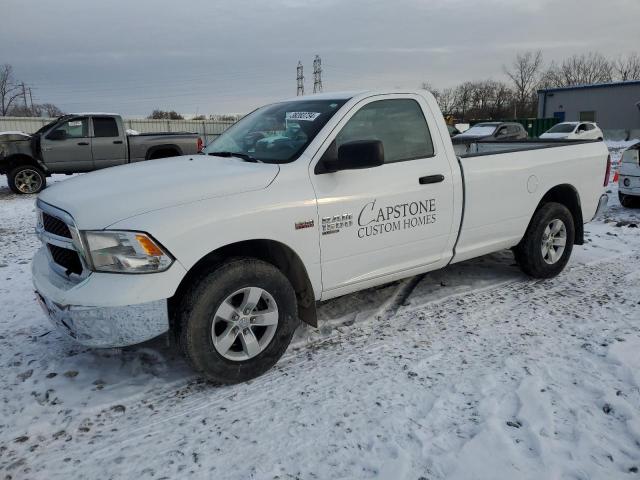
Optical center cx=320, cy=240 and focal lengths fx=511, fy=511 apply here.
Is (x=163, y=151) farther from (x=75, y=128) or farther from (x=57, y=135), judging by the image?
(x=57, y=135)

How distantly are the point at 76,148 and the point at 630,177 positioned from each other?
1207 centimetres

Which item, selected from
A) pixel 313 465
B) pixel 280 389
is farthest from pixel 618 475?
pixel 280 389

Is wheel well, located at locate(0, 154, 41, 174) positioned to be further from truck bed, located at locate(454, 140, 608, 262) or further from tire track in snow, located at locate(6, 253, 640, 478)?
truck bed, located at locate(454, 140, 608, 262)

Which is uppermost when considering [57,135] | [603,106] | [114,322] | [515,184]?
[603,106]

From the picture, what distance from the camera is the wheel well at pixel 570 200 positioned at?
Answer: 519cm

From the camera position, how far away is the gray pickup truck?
1205 centimetres

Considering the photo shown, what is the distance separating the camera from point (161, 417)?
9.71ft

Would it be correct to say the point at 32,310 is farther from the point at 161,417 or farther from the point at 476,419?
the point at 476,419

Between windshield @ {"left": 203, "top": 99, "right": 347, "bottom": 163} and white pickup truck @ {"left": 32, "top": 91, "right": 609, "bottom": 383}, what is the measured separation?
2 centimetres

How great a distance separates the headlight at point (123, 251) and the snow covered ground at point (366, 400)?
2.90 ft

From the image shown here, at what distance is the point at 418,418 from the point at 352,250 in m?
1.24

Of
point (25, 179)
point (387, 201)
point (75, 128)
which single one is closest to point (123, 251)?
point (387, 201)

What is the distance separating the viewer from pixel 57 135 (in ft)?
40.6

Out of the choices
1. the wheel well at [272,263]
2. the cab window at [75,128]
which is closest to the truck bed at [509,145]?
the wheel well at [272,263]
